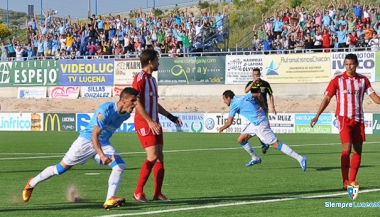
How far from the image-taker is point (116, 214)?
32.8 ft

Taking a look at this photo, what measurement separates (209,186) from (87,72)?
38.0 m

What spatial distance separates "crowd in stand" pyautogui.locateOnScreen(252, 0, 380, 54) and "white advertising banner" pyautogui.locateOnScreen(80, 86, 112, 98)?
35.0 feet

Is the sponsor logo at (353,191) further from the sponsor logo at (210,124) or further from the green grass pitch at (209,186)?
the sponsor logo at (210,124)

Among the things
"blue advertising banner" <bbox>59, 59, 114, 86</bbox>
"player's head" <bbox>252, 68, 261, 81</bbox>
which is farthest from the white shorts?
"blue advertising banner" <bbox>59, 59, 114, 86</bbox>

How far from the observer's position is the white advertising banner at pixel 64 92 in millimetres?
52062

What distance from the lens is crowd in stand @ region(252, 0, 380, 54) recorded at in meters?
40.9

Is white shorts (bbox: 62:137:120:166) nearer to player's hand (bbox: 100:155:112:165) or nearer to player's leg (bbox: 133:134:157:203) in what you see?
player's hand (bbox: 100:155:112:165)

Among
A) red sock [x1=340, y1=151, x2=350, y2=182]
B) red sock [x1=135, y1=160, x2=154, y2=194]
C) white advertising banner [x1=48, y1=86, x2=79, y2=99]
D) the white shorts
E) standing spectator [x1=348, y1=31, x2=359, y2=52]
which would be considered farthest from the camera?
white advertising banner [x1=48, y1=86, x2=79, y2=99]

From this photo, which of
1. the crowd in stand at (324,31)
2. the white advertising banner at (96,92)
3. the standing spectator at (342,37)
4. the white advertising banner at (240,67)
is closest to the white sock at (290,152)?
the crowd in stand at (324,31)

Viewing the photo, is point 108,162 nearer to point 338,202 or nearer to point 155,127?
point 155,127

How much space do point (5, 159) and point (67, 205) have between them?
35.2ft

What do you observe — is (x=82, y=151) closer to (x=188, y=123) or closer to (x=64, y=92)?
(x=188, y=123)

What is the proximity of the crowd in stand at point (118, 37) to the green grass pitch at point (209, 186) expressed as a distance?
81.3 feet

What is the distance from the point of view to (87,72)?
51.0 metres
